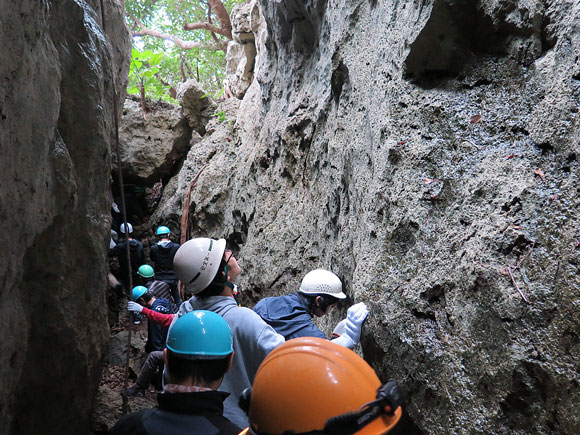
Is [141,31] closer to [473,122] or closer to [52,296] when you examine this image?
[52,296]

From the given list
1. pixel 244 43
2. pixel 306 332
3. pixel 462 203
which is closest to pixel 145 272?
pixel 306 332

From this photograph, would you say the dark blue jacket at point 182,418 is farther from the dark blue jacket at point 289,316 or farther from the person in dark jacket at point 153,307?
the person in dark jacket at point 153,307

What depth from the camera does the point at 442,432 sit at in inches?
80.6

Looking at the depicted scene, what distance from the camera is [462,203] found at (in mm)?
2480

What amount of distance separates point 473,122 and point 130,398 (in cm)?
520

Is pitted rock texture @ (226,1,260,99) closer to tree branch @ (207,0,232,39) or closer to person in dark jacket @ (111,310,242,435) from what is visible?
tree branch @ (207,0,232,39)

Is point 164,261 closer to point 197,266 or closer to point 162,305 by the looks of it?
point 162,305

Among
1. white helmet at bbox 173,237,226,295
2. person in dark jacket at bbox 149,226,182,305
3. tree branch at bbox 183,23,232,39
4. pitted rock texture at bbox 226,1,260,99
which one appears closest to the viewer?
white helmet at bbox 173,237,226,295

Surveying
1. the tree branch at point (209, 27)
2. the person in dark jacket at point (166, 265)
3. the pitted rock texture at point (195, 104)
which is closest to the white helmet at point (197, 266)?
the person in dark jacket at point (166, 265)

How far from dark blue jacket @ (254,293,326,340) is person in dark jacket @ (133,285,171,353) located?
2.04 m

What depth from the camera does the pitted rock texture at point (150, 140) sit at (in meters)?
10.3

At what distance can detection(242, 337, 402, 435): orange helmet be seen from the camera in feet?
4.18

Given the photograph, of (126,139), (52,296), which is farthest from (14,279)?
(126,139)

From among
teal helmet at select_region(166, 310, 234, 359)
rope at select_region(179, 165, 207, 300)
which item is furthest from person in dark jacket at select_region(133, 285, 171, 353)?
teal helmet at select_region(166, 310, 234, 359)
